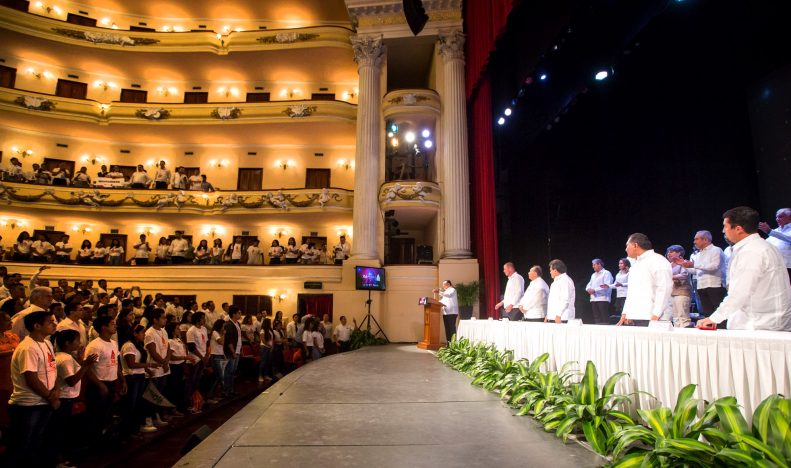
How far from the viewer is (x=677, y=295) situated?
20.0 feet

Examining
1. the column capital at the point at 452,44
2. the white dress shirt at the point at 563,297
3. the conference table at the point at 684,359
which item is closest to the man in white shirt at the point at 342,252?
the column capital at the point at 452,44

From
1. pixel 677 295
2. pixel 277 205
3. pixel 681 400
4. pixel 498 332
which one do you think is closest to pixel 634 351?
pixel 681 400

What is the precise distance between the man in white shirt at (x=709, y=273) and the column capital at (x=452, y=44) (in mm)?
10620

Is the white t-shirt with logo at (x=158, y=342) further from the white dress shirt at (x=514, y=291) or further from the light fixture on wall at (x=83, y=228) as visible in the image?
the light fixture on wall at (x=83, y=228)

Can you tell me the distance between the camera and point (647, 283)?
165 inches

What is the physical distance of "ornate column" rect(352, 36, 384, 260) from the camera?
13.9m

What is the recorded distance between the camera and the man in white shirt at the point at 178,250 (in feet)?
49.5

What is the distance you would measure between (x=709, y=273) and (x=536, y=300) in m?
2.25

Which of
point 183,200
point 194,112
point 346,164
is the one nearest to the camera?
point 183,200

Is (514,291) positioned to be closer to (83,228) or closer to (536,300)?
(536,300)

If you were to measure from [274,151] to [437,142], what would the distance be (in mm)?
7166

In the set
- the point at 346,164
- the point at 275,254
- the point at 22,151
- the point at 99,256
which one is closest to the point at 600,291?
the point at 275,254

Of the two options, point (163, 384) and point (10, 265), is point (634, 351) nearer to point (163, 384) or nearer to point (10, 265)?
point (163, 384)

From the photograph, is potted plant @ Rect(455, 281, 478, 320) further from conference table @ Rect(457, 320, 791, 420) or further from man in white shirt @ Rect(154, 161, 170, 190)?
man in white shirt @ Rect(154, 161, 170, 190)
